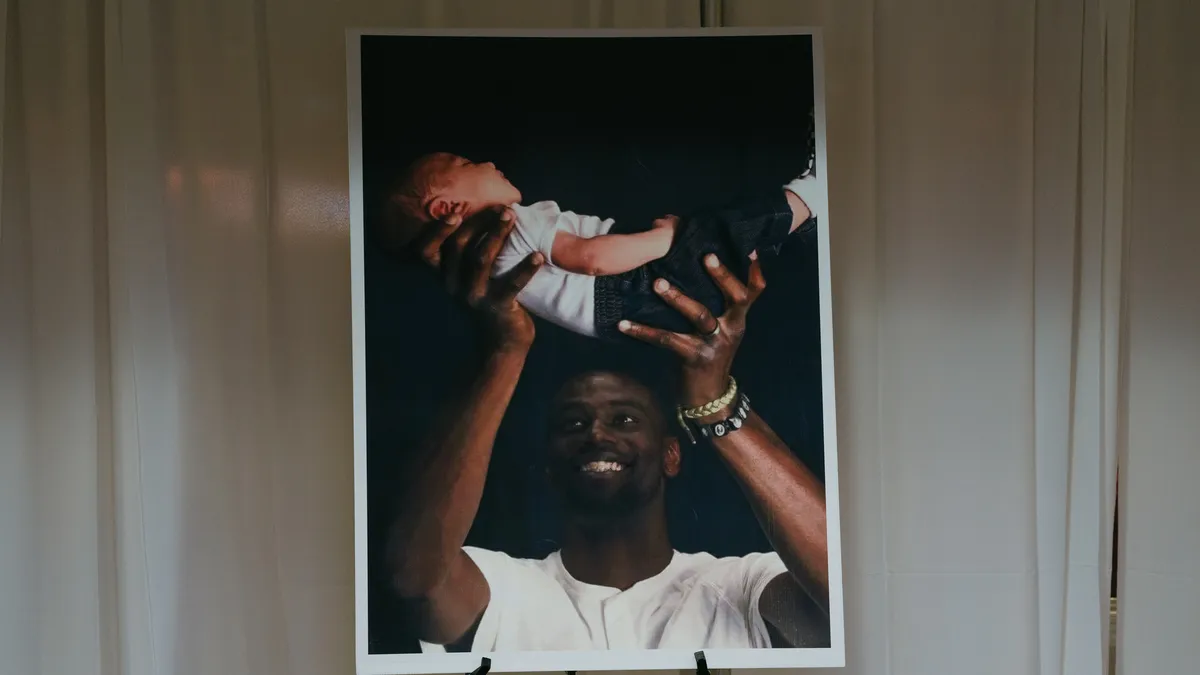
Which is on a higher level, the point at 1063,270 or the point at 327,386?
the point at 1063,270

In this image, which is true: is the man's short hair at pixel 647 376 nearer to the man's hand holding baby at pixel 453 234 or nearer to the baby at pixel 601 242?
the baby at pixel 601 242

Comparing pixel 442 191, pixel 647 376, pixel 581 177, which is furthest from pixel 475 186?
pixel 647 376

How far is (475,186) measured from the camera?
179 cm

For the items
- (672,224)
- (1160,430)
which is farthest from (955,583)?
(672,224)

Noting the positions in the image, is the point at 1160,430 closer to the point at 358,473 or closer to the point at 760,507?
the point at 760,507

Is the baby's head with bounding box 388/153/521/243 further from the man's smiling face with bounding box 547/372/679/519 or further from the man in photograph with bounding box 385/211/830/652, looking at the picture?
the man's smiling face with bounding box 547/372/679/519

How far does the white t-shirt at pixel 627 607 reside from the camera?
1728mm

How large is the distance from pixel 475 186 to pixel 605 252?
29cm

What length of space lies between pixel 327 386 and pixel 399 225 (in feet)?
1.60

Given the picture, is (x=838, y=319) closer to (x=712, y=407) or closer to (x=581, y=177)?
(x=712, y=407)

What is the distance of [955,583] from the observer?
6.77 feet

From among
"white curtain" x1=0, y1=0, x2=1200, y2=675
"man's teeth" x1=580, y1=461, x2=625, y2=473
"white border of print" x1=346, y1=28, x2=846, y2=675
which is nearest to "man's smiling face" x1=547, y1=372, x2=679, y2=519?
"man's teeth" x1=580, y1=461, x2=625, y2=473

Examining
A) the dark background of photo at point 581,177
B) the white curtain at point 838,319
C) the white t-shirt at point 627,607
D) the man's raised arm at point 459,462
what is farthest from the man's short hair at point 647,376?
the white curtain at point 838,319

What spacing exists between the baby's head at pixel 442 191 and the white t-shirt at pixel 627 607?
0.65 m
